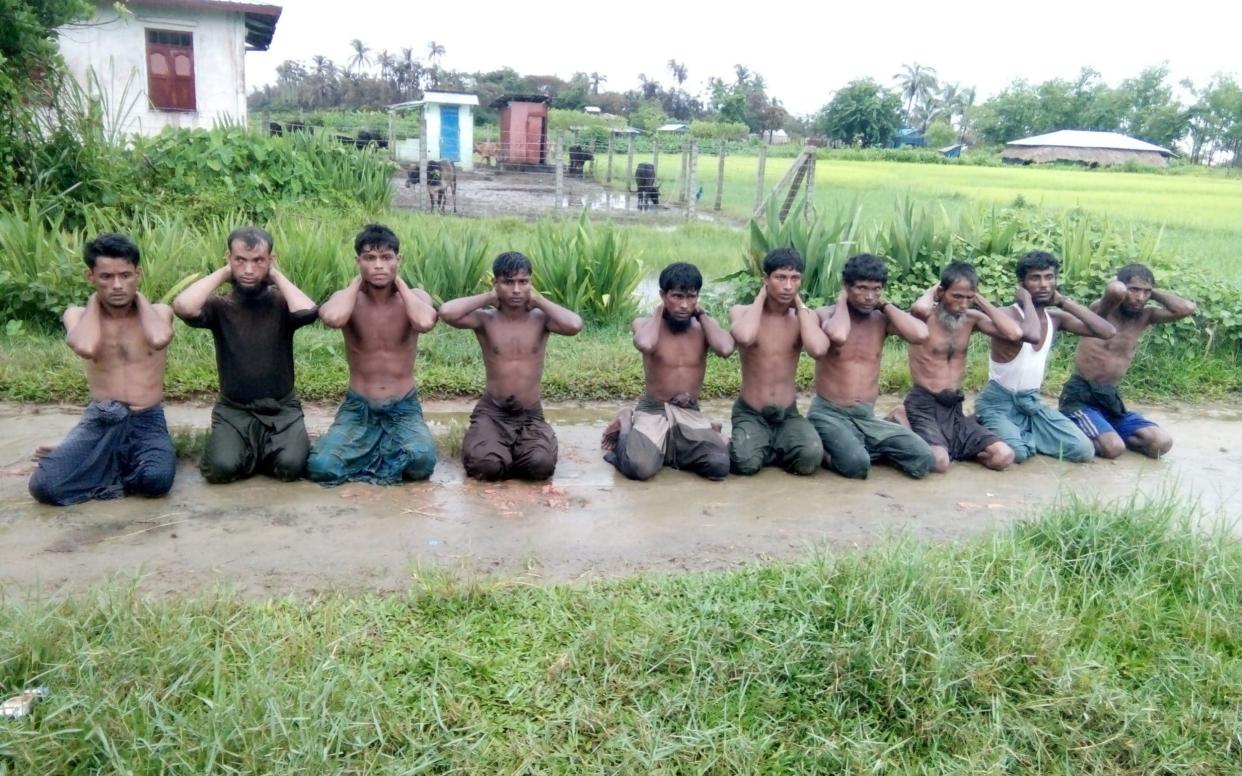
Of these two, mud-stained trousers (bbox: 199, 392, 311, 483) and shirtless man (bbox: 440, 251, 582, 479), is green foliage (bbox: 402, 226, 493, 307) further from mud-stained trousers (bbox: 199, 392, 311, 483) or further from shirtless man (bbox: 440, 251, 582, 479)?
mud-stained trousers (bbox: 199, 392, 311, 483)

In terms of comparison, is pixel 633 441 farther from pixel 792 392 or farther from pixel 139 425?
pixel 139 425

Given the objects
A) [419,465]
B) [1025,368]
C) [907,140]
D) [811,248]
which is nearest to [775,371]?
[1025,368]

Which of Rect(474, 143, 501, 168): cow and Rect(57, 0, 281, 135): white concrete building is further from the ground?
Rect(57, 0, 281, 135): white concrete building

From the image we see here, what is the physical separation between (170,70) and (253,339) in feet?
43.2

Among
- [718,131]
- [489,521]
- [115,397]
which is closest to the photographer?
[489,521]

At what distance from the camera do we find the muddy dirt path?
382 cm

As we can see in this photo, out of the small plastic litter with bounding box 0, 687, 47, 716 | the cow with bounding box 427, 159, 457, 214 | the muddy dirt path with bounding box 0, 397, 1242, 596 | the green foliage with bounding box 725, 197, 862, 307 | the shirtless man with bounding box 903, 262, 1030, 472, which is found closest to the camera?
the small plastic litter with bounding box 0, 687, 47, 716

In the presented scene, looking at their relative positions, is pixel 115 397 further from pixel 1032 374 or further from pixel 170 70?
pixel 170 70

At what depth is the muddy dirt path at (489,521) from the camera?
382cm

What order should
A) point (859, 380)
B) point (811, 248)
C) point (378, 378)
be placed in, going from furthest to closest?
point (811, 248) → point (859, 380) → point (378, 378)

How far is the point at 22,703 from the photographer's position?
2738mm

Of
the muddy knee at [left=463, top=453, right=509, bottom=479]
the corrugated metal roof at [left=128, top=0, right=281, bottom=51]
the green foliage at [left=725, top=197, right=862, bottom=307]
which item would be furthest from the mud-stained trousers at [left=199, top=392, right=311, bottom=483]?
the corrugated metal roof at [left=128, top=0, right=281, bottom=51]

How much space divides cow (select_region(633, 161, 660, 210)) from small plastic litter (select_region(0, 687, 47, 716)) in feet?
56.3

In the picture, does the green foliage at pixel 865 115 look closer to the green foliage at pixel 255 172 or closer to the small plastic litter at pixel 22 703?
the green foliage at pixel 255 172
